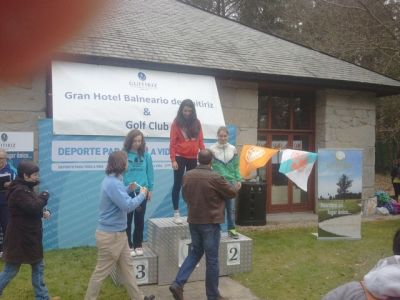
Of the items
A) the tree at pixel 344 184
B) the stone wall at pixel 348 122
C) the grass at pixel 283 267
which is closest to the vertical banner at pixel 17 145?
the grass at pixel 283 267

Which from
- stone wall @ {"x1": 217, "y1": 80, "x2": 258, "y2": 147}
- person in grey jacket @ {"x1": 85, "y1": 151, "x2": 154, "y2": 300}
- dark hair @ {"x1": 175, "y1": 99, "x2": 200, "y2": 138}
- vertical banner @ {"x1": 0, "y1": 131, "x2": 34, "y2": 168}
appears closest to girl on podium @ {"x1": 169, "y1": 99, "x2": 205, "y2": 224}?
dark hair @ {"x1": 175, "y1": 99, "x2": 200, "y2": 138}

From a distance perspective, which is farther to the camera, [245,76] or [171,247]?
[245,76]

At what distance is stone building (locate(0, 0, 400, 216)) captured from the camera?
952cm

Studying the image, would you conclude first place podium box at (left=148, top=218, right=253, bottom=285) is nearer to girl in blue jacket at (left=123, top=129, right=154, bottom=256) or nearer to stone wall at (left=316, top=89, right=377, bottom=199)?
girl in blue jacket at (left=123, top=129, right=154, bottom=256)

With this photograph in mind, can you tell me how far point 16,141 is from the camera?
7.25m

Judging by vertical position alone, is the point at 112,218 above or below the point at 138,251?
above

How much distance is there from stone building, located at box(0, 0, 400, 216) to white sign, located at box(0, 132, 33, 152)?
8.76 ft

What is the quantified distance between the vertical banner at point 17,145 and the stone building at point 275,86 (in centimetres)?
269

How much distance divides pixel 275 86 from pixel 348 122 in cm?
234

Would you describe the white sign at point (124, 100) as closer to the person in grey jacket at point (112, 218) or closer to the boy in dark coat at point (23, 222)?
the boy in dark coat at point (23, 222)

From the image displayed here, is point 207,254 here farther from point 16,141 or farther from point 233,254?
point 16,141

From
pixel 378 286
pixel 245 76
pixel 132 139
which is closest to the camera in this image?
pixel 378 286

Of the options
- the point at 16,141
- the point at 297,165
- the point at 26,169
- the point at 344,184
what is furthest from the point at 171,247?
the point at 344,184

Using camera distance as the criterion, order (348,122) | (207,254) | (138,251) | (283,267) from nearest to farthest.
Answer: (207,254) → (138,251) → (283,267) → (348,122)
